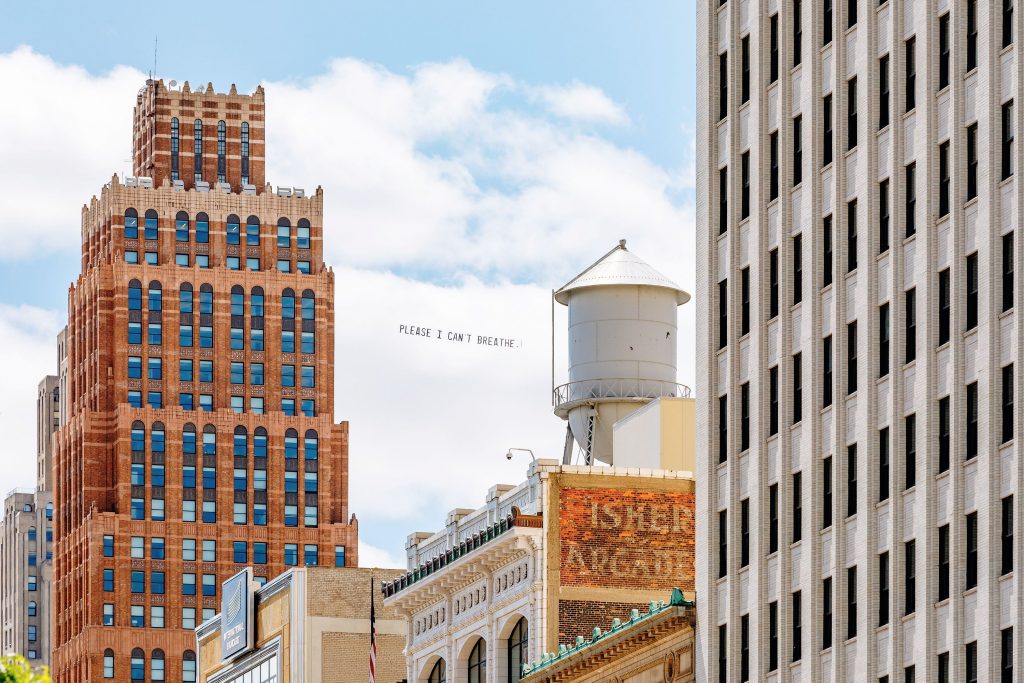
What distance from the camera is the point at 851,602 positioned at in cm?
7356

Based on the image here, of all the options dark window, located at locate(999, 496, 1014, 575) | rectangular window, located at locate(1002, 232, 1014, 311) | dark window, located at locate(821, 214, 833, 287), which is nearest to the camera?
dark window, located at locate(999, 496, 1014, 575)

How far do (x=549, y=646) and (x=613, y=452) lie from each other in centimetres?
1091

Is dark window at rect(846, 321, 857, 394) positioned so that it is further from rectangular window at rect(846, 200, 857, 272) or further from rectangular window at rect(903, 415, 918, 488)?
rectangular window at rect(903, 415, 918, 488)

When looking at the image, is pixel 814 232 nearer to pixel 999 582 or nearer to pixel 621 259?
pixel 999 582

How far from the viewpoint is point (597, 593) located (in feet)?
298

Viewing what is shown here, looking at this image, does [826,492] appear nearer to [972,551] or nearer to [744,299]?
[972,551]

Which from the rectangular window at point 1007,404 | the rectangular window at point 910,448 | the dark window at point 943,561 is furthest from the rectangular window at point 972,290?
the dark window at point 943,561

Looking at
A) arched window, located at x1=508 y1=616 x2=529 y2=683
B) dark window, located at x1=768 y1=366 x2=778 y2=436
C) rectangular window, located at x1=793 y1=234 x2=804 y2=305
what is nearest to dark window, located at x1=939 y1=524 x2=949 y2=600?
dark window, located at x1=768 y1=366 x2=778 y2=436

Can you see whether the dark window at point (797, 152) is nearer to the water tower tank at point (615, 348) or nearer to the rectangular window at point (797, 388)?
the rectangular window at point (797, 388)

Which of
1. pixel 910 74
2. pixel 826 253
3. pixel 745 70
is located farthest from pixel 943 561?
pixel 745 70

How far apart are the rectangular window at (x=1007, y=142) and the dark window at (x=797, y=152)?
34.9 ft

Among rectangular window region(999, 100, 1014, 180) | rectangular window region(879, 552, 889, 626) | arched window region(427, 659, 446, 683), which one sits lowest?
rectangular window region(879, 552, 889, 626)

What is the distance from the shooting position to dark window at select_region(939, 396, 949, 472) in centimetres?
6950

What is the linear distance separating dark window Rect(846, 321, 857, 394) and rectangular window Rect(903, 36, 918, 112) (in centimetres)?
637
